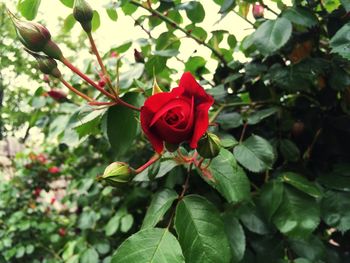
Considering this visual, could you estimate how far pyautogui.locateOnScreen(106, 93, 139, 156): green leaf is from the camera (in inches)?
22.5

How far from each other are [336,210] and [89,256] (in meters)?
0.71

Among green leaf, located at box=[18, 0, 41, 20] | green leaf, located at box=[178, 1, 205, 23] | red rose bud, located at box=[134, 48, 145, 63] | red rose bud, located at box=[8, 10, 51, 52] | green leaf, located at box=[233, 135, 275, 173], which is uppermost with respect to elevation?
red rose bud, located at box=[8, 10, 51, 52]

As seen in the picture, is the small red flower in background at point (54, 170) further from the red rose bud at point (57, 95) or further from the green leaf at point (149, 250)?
the green leaf at point (149, 250)

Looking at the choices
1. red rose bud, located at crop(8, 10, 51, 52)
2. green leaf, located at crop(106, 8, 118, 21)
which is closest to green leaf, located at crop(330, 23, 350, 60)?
red rose bud, located at crop(8, 10, 51, 52)

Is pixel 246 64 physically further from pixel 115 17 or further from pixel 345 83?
pixel 115 17

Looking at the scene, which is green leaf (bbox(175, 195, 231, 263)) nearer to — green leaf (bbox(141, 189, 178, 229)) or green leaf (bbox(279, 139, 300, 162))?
green leaf (bbox(141, 189, 178, 229))

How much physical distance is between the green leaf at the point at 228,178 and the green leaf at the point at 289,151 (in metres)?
0.25

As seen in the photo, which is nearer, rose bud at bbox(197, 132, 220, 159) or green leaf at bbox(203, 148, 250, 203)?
rose bud at bbox(197, 132, 220, 159)

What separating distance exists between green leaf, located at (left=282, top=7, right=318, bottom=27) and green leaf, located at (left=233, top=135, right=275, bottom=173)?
0.23m

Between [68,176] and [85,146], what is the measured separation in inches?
19.2

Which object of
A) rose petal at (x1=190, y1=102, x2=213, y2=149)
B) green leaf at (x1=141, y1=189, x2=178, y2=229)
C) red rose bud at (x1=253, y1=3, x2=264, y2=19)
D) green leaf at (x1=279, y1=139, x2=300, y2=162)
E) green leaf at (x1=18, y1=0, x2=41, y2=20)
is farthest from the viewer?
red rose bud at (x1=253, y1=3, x2=264, y2=19)

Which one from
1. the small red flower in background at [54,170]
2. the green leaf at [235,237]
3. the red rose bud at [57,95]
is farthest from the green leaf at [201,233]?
the small red flower in background at [54,170]

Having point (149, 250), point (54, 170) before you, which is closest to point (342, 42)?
point (149, 250)

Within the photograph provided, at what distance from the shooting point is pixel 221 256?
0.48 metres
